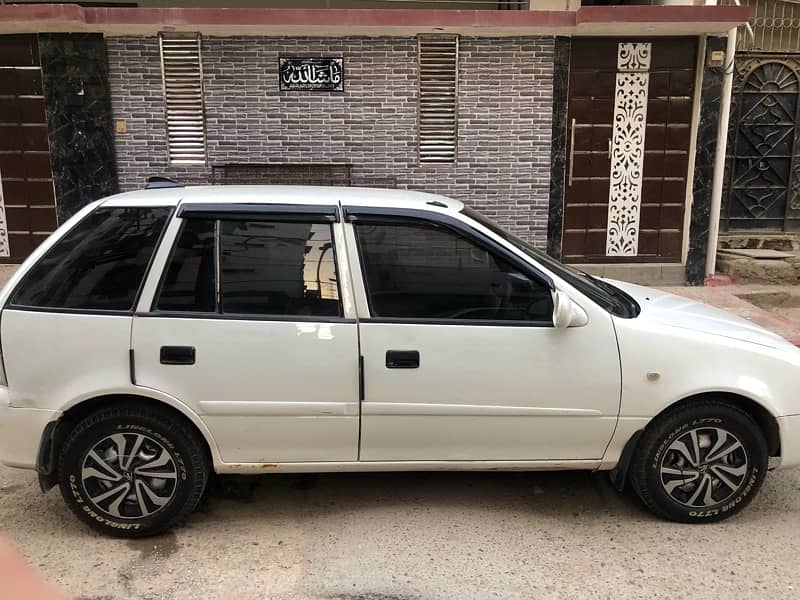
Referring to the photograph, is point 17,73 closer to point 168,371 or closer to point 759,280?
point 168,371

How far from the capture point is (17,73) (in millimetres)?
8711

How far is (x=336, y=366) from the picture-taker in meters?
3.34

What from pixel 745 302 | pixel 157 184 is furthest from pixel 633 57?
pixel 157 184

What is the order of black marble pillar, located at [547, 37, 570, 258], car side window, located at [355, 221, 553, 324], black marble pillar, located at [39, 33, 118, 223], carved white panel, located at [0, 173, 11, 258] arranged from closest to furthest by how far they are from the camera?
car side window, located at [355, 221, 553, 324]
black marble pillar, located at [39, 33, 118, 223]
black marble pillar, located at [547, 37, 570, 258]
carved white panel, located at [0, 173, 11, 258]

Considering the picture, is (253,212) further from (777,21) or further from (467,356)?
(777,21)

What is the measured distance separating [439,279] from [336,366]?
0.69m

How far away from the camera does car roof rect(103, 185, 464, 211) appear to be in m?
Result: 3.53

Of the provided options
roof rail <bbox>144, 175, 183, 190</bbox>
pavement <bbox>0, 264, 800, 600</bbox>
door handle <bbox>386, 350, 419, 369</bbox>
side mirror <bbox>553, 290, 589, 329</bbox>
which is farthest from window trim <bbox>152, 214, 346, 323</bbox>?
pavement <bbox>0, 264, 800, 600</bbox>

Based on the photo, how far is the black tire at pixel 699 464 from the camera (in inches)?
137

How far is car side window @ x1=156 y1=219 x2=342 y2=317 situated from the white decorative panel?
262 inches

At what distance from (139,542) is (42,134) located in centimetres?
721

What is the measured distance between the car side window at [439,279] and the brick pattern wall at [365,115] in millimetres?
5715

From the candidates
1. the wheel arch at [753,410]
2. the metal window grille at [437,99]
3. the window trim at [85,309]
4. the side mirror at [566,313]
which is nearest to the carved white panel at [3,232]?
the metal window grille at [437,99]

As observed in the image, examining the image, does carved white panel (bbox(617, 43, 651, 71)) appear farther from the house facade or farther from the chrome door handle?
the chrome door handle
